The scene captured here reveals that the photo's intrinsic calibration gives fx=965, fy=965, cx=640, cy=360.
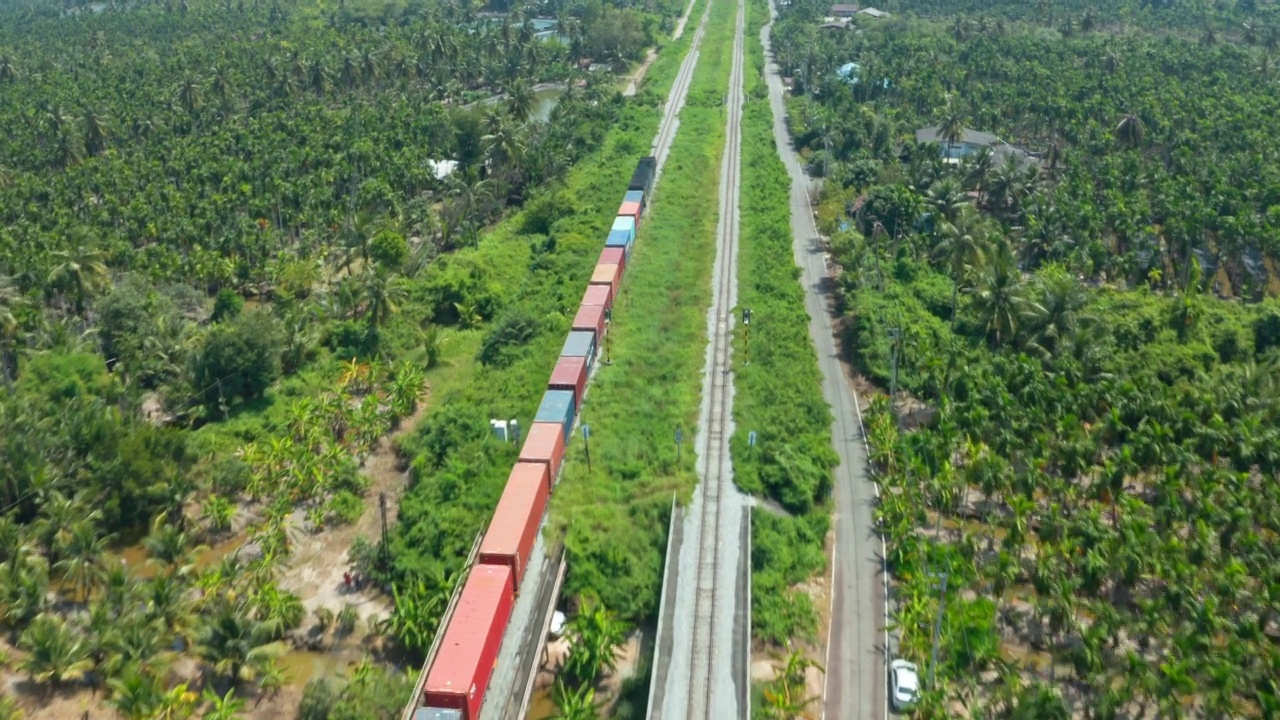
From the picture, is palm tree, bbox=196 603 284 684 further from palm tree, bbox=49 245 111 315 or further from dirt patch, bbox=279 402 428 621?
palm tree, bbox=49 245 111 315

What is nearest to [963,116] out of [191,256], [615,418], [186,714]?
[615,418]

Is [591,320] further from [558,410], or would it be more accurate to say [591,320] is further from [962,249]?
[962,249]

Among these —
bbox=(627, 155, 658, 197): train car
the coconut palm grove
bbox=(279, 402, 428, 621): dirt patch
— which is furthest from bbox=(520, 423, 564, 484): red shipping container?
bbox=(627, 155, 658, 197): train car

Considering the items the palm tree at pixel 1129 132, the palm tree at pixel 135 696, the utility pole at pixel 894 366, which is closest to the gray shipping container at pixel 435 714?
the palm tree at pixel 135 696

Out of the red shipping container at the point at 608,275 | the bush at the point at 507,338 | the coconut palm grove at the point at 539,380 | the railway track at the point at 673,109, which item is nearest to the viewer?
the coconut palm grove at the point at 539,380

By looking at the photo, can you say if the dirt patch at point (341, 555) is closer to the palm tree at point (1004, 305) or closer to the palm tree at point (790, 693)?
the palm tree at point (790, 693)

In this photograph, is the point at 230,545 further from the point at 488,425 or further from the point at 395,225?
the point at 395,225

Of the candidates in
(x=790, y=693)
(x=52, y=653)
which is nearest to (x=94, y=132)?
(x=52, y=653)
